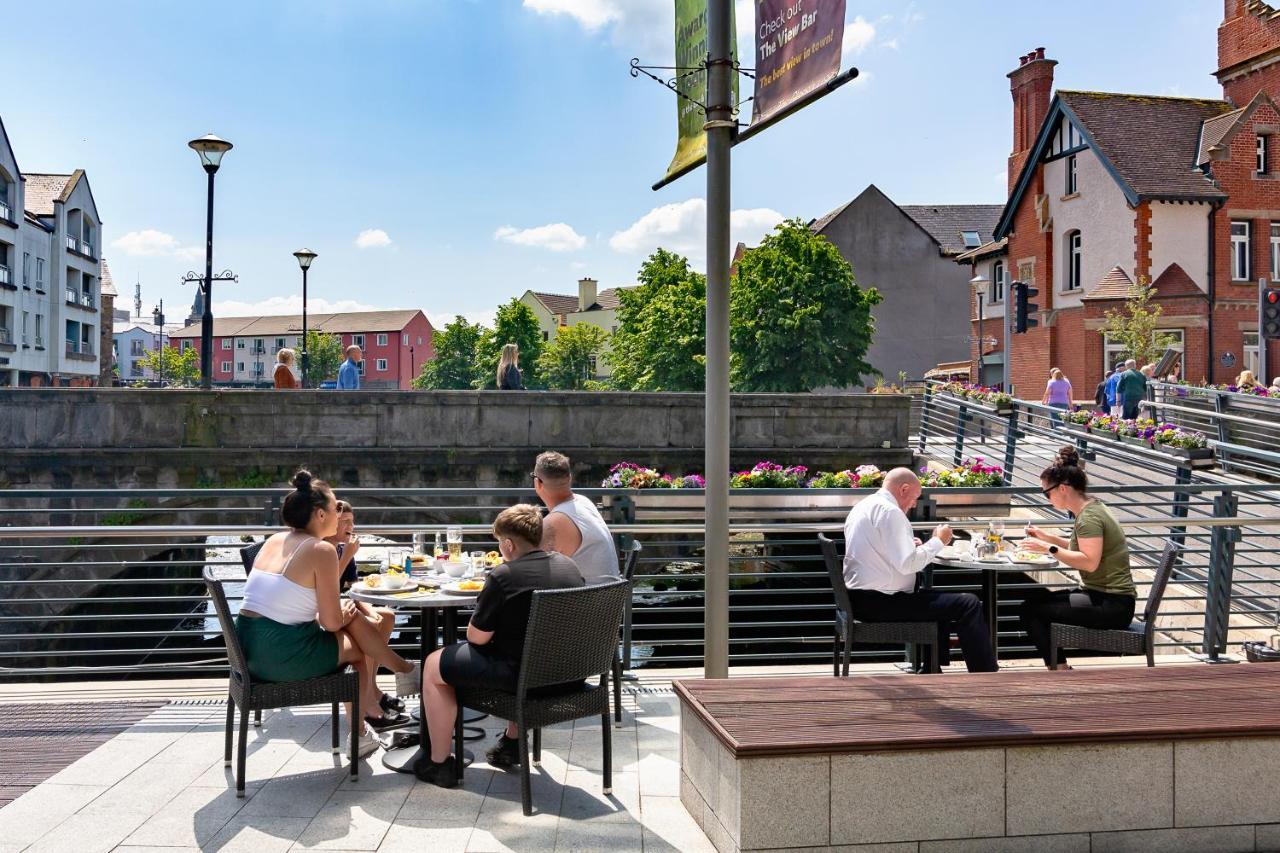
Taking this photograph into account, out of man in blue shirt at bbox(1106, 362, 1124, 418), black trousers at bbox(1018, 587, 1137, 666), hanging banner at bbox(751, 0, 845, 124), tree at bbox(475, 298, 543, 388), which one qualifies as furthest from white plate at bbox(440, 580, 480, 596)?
tree at bbox(475, 298, 543, 388)

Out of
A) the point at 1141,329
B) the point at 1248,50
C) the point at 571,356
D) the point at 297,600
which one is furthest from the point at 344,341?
the point at 297,600

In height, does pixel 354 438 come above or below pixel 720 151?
below

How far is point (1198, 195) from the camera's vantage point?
113 feet

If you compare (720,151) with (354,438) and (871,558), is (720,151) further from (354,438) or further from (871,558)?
(354,438)

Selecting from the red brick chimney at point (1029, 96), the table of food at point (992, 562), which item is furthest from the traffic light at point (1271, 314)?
the red brick chimney at point (1029, 96)

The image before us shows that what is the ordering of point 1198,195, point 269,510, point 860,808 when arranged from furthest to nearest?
point 1198,195, point 269,510, point 860,808

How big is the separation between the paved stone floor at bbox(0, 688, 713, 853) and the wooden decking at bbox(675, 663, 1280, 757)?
2.07 feet

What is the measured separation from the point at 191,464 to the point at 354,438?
2.76 meters

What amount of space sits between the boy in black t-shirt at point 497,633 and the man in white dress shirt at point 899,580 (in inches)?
85.0

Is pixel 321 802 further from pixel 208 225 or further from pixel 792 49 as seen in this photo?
pixel 208 225

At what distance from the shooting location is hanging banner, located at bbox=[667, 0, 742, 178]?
16.9 ft

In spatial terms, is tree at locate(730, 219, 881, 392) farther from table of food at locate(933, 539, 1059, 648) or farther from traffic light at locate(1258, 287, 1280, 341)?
table of food at locate(933, 539, 1059, 648)

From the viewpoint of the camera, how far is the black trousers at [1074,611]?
20.9 ft

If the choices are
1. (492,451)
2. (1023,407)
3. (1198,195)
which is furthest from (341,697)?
(1198,195)
